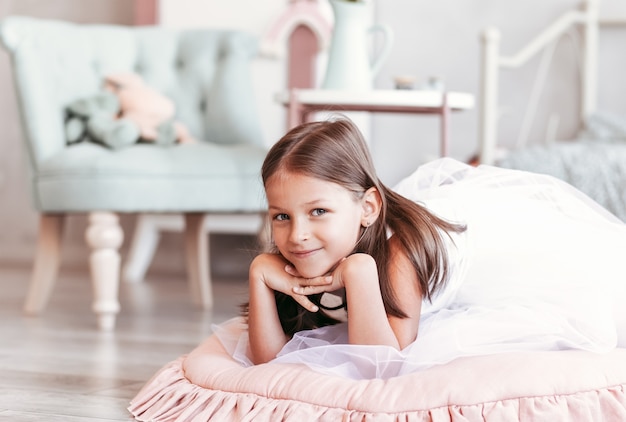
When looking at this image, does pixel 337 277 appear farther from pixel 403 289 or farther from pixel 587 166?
pixel 587 166

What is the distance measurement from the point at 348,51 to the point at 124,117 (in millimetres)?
628

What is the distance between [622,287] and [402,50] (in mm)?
2018

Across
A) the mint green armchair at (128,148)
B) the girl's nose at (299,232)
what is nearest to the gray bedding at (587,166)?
the mint green armchair at (128,148)

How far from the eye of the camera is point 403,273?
1.16m

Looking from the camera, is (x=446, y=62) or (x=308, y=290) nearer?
(x=308, y=290)

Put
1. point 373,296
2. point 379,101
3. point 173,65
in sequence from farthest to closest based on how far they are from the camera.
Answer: point 173,65 < point 379,101 < point 373,296

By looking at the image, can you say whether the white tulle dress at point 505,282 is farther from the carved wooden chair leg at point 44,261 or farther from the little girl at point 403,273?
the carved wooden chair leg at point 44,261

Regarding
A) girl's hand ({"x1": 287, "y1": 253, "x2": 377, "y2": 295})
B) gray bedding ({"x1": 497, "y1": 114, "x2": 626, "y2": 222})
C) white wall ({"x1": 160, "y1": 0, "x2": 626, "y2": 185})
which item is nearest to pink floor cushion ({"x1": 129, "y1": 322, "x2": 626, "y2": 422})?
girl's hand ({"x1": 287, "y1": 253, "x2": 377, "y2": 295})

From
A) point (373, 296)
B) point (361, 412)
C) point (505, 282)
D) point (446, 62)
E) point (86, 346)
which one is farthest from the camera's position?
point (446, 62)

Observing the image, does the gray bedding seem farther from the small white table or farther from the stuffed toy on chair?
the stuffed toy on chair

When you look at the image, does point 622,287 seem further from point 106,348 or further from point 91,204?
point 91,204

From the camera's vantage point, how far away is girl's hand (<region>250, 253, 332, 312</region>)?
1.16 m

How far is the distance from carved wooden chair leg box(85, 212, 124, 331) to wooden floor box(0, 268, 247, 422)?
49mm

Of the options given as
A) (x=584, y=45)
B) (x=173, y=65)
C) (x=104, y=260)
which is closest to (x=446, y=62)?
(x=584, y=45)
